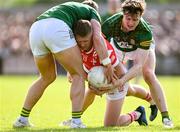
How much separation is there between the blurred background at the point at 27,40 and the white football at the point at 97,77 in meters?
21.1

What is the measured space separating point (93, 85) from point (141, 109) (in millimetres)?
1297

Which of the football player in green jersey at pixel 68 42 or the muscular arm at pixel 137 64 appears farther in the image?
the muscular arm at pixel 137 64

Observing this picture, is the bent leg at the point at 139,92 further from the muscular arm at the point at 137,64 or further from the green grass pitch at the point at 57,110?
the muscular arm at the point at 137,64

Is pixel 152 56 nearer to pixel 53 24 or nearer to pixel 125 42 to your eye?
pixel 125 42

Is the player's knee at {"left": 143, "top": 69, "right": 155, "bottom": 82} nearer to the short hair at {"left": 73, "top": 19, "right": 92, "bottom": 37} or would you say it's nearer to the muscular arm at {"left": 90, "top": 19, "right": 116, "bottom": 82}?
the muscular arm at {"left": 90, "top": 19, "right": 116, "bottom": 82}

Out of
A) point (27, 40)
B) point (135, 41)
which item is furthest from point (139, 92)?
point (27, 40)

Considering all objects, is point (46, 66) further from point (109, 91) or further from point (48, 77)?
point (109, 91)

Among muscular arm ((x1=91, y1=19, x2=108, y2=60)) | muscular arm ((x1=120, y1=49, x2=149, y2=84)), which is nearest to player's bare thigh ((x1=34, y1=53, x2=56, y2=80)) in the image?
muscular arm ((x1=91, y1=19, x2=108, y2=60))

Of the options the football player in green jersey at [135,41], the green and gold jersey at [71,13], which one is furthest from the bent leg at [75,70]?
the football player in green jersey at [135,41]

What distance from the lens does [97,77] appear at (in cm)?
891

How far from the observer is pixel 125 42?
31.8ft

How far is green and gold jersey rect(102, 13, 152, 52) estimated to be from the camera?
9.20 m

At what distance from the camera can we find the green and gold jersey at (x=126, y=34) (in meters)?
9.20

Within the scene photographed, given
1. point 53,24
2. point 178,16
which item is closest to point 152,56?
point 53,24
